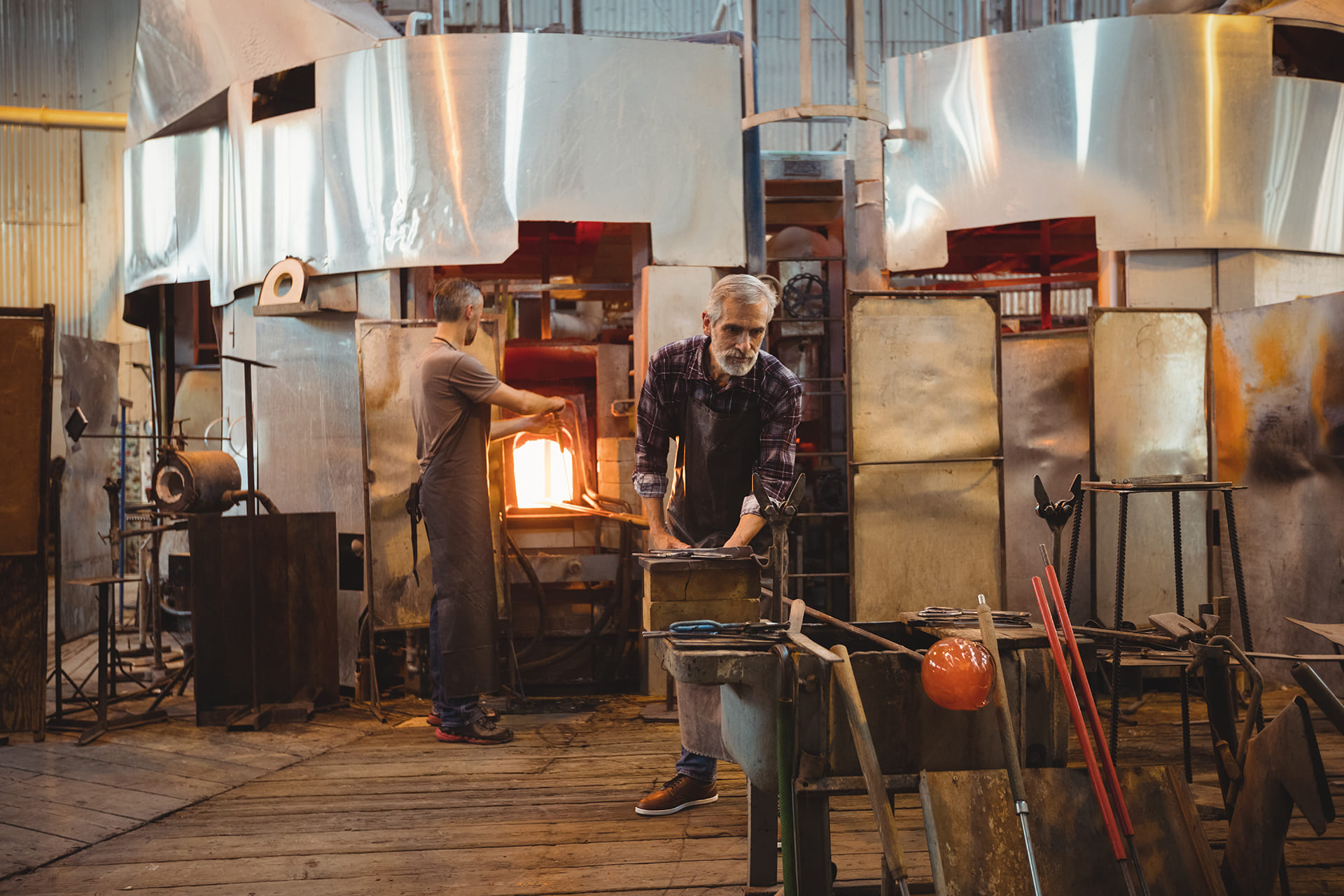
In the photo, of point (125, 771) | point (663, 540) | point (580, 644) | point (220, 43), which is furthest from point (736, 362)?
point (220, 43)

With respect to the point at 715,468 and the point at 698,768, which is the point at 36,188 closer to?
the point at 715,468

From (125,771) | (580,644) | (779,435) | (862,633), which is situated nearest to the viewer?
(862,633)

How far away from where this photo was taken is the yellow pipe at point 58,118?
10586 millimetres

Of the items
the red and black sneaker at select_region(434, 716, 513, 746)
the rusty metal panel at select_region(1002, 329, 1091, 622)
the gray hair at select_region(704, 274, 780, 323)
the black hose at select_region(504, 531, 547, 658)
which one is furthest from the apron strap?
the rusty metal panel at select_region(1002, 329, 1091, 622)

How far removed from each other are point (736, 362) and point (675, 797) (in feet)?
5.21

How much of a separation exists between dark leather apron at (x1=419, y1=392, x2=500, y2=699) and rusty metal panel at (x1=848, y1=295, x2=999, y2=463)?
1971mm

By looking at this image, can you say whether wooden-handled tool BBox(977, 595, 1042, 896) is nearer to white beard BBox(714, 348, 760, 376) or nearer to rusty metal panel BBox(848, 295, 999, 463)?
white beard BBox(714, 348, 760, 376)

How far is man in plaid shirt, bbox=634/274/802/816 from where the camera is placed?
3744 mm

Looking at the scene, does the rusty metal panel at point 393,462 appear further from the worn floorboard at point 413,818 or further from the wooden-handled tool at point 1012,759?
the wooden-handled tool at point 1012,759

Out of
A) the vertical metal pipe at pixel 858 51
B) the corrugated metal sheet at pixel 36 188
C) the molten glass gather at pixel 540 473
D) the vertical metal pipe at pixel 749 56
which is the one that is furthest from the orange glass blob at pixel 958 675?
the corrugated metal sheet at pixel 36 188

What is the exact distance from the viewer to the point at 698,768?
3738mm

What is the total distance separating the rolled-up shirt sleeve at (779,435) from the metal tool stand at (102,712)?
3016mm

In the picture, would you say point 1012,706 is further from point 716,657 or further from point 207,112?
point 207,112

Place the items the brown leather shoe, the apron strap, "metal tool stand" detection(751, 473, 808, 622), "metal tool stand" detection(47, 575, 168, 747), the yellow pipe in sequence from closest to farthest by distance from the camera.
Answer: "metal tool stand" detection(751, 473, 808, 622), the brown leather shoe, "metal tool stand" detection(47, 575, 168, 747), the apron strap, the yellow pipe
